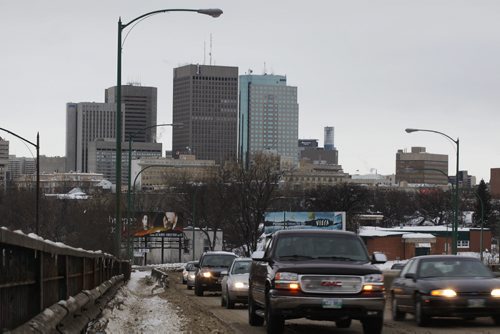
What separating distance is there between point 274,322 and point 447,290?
4.06 meters

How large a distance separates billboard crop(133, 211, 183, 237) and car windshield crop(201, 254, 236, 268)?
70319 mm

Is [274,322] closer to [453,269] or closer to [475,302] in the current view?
[475,302]

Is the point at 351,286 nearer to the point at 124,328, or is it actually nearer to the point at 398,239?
the point at 124,328

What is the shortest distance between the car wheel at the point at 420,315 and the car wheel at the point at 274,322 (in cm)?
370

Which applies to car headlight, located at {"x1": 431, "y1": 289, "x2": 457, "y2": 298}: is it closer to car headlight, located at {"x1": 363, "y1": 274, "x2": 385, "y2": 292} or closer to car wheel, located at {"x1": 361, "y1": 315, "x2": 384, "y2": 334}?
car wheel, located at {"x1": 361, "y1": 315, "x2": 384, "y2": 334}

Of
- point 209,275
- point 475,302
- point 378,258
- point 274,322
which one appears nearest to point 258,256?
point 274,322

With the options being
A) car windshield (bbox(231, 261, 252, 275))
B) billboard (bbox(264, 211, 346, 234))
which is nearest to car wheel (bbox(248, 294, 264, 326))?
car windshield (bbox(231, 261, 252, 275))

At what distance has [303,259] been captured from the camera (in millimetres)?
16266

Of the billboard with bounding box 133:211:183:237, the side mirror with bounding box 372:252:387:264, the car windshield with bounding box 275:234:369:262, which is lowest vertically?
the billboard with bounding box 133:211:183:237

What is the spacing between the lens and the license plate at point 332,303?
15141 millimetres

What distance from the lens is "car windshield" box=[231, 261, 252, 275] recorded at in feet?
89.6

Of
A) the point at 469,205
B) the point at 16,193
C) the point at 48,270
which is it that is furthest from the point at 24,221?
the point at 469,205

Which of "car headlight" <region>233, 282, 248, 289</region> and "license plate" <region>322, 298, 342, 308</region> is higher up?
"license plate" <region>322, 298, 342, 308</region>

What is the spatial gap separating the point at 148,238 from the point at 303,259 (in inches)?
3905
